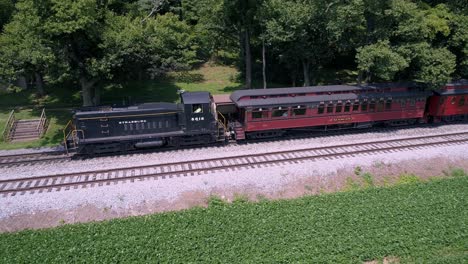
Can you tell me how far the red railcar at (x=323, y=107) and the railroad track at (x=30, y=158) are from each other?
11516mm

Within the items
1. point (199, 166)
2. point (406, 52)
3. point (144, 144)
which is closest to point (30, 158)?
point (144, 144)

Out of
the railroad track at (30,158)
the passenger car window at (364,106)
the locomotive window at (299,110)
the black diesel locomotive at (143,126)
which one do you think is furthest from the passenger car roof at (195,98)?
the passenger car window at (364,106)

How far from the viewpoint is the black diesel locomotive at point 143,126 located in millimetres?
22609

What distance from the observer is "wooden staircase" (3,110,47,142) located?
26.7 metres

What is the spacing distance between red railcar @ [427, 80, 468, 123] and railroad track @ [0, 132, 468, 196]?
3.85 metres

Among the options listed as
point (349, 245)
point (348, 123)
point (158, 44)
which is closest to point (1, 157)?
point (158, 44)

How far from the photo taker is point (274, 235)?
15.6 m

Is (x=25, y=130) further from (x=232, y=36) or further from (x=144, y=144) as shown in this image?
(x=232, y=36)

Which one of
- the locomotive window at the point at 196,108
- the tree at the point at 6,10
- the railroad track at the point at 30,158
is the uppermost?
the tree at the point at 6,10

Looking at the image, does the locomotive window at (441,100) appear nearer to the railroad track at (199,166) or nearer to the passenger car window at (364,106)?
the railroad track at (199,166)

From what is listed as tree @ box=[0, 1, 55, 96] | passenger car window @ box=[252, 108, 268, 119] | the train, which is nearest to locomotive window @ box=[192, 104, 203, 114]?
the train

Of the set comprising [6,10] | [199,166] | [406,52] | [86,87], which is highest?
[6,10]

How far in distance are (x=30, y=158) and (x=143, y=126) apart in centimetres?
736

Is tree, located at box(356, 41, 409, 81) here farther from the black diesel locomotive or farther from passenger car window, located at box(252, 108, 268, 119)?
the black diesel locomotive
